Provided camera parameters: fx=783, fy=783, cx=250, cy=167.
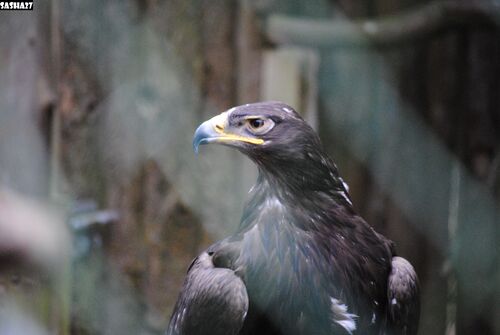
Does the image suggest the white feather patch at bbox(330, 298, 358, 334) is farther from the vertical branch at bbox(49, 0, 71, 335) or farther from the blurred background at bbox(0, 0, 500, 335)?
the vertical branch at bbox(49, 0, 71, 335)

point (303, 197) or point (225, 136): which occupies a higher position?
point (225, 136)

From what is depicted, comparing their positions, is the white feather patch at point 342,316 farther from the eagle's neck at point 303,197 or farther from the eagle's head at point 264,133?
the eagle's head at point 264,133

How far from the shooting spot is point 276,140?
218 cm

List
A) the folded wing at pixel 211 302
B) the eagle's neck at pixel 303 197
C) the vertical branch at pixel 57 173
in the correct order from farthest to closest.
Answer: the vertical branch at pixel 57 173
the eagle's neck at pixel 303 197
the folded wing at pixel 211 302

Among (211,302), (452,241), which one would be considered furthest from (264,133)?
(452,241)

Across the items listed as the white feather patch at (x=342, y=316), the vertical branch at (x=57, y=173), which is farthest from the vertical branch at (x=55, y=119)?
the white feather patch at (x=342, y=316)

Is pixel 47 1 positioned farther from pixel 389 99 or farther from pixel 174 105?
pixel 389 99

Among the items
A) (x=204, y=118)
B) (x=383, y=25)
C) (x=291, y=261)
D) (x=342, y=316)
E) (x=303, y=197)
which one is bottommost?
(x=342, y=316)

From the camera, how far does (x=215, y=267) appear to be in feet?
7.36

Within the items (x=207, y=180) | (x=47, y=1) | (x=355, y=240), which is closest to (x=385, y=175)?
(x=207, y=180)

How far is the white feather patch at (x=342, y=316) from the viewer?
82.7 inches

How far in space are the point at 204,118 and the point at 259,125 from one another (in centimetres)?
76

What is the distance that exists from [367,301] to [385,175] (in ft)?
3.58

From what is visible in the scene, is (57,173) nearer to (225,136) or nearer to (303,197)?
(225,136)
